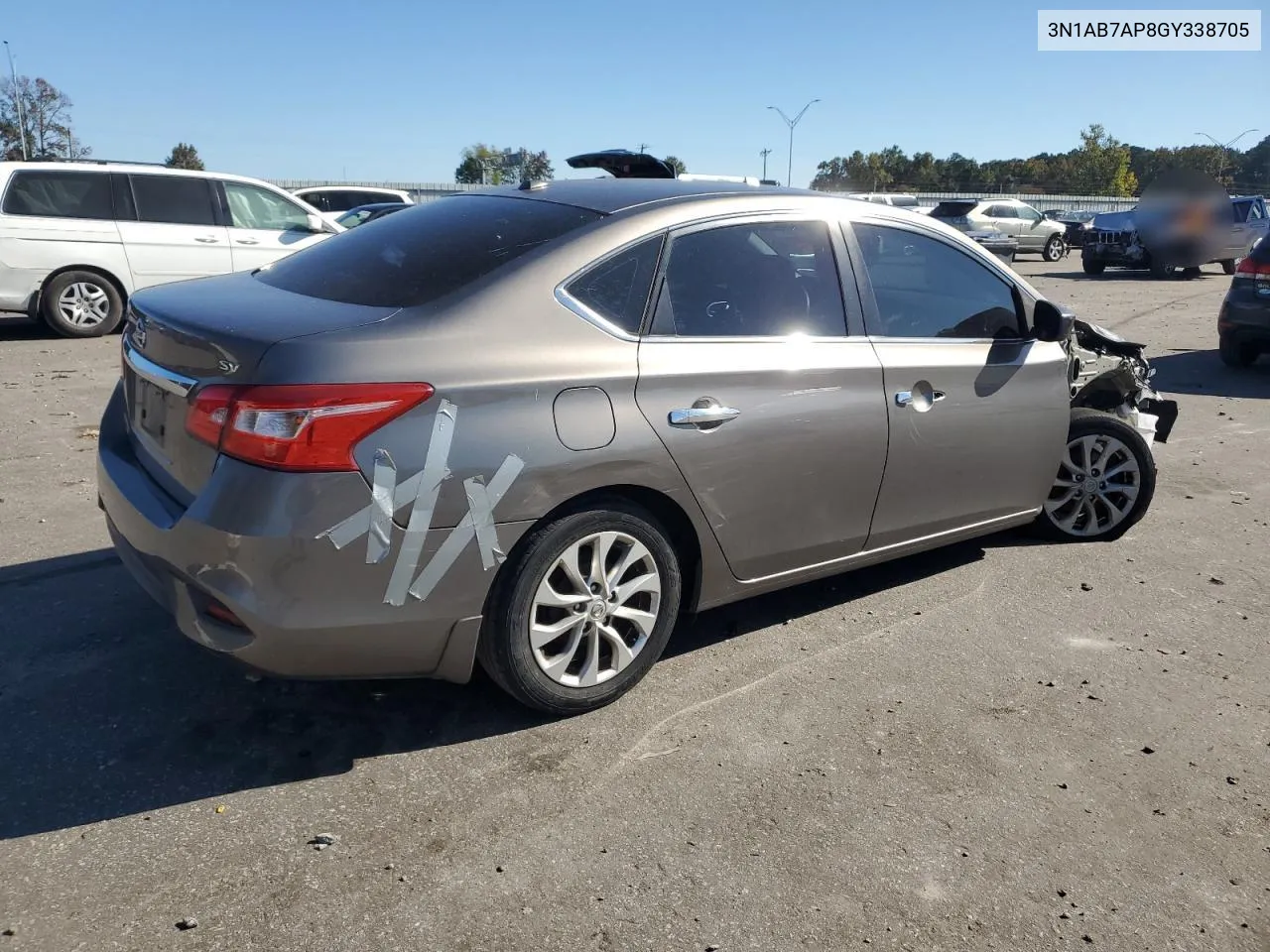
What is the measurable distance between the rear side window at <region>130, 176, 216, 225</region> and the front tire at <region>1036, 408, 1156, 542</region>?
9.79m

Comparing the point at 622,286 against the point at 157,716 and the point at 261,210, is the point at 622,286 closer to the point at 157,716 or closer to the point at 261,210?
the point at 157,716

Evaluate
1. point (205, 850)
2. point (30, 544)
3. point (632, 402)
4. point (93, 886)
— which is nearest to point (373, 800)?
point (205, 850)

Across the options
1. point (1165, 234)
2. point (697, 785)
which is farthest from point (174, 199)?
point (1165, 234)

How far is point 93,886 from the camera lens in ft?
8.30

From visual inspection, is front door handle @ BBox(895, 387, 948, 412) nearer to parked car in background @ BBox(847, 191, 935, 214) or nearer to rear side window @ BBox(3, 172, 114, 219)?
parked car in background @ BBox(847, 191, 935, 214)

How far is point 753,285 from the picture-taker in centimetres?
373

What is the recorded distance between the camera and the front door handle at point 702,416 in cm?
335

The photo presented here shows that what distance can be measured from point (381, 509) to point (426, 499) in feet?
0.41

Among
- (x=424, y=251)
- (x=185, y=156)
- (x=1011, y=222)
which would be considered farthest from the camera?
(x=185, y=156)

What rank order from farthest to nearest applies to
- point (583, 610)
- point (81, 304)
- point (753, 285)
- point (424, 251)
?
1. point (81, 304)
2. point (753, 285)
3. point (424, 251)
4. point (583, 610)

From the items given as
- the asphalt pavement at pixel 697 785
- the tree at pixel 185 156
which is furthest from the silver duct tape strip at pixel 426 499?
the tree at pixel 185 156

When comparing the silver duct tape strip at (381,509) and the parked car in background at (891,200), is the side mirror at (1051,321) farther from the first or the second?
the silver duct tape strip at (381,509)

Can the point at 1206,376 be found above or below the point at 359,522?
below

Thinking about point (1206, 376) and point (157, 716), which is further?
point (1206, 376)
